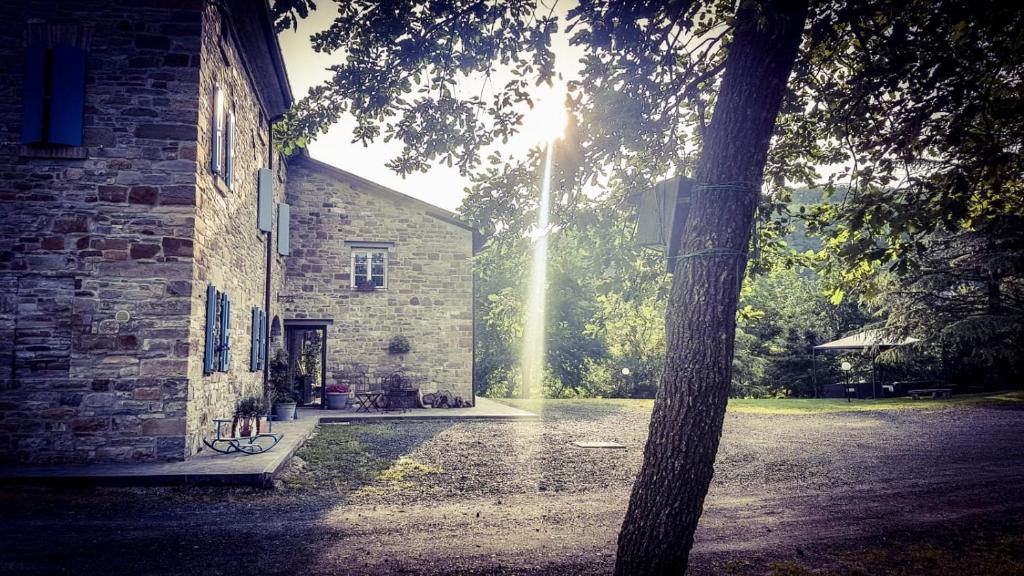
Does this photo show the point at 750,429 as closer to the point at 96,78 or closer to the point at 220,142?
the point at 220,142

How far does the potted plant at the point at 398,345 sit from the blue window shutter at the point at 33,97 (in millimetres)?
9628

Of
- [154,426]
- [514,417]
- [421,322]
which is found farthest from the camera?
[421,322]

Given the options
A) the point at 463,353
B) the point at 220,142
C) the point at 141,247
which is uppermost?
the point at 220,142

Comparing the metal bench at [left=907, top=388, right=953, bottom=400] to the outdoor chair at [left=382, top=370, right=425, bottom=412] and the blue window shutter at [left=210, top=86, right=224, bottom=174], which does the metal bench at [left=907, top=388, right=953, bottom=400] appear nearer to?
the outdoor chair at [left=382, top=370, right=425, bottom=412]

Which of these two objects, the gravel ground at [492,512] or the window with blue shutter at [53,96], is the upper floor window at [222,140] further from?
the gravel ground at [492,512]

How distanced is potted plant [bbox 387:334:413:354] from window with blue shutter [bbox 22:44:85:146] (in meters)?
9.45

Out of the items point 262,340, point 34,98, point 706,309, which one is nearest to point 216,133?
point 34,98

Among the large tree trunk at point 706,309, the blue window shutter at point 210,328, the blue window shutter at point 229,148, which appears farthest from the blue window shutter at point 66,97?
the large tree trunk at point 706,309

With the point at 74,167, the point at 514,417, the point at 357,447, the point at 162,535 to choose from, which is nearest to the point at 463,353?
the point at 514,417

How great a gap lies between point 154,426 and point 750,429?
1051 centimetres

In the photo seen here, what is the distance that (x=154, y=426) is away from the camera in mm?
7105

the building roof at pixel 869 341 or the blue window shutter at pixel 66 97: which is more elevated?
the blue window shutter at pixel 66 97

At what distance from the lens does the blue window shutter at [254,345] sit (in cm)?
1130

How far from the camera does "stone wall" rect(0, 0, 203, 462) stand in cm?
699
